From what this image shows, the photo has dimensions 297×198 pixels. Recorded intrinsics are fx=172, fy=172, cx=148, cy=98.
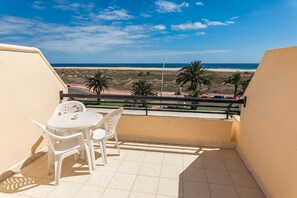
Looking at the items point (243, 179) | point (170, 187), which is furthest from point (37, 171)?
point (243, 179)

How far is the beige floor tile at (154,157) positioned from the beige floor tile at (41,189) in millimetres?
1273

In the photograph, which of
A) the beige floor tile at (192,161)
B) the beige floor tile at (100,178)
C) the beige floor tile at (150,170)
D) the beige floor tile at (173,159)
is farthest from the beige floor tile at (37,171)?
the beige floor tile at (192,161)

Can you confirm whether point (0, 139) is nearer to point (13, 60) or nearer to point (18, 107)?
point (18, 107)

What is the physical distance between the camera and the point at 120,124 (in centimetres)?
342

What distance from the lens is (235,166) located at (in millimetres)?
2574

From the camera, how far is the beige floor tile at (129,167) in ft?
7.83

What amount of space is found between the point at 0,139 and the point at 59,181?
88cm

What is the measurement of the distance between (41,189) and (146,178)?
1233 millimetres

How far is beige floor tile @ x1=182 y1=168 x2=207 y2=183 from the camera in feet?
7.35

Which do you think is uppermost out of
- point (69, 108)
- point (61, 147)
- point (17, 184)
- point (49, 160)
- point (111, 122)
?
point (69, 108)

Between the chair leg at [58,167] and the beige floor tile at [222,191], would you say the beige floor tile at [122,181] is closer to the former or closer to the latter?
the chair leg at [58,167]

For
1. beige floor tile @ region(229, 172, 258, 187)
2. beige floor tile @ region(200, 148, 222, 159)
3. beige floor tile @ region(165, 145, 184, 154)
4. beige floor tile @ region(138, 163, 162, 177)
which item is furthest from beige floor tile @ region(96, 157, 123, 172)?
beige floor tile @ region(229, 172, 258, 187)

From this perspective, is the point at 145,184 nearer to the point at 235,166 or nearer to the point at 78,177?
the point at 78,177

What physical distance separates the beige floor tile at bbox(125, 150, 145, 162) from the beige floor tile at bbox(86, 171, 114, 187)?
47cm
